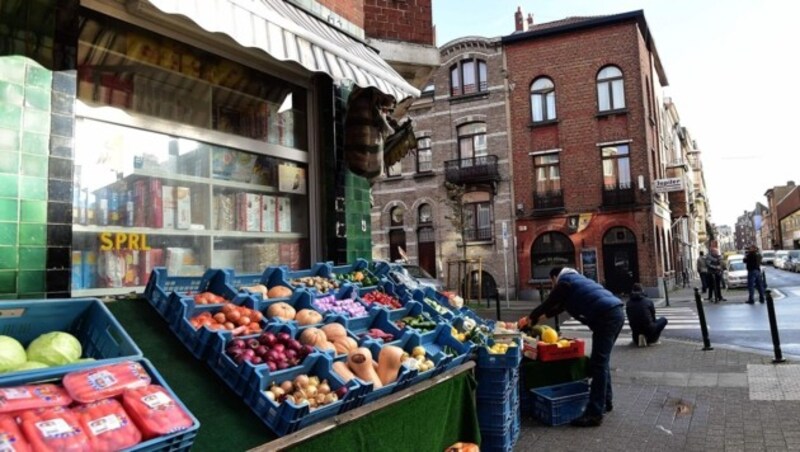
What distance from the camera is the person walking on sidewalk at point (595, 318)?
5590 millimetres

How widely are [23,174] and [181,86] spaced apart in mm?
1897

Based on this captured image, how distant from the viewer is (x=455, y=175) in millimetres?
26688

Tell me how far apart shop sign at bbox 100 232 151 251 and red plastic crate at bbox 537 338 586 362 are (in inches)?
157

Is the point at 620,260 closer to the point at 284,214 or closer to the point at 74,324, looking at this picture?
the point at 284,214

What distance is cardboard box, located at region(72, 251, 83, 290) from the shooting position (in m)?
4.11

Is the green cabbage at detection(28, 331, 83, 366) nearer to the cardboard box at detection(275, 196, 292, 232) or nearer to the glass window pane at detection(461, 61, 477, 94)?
the cardboard box at detection(275, 196, 292, 232)

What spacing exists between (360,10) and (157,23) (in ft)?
12.5

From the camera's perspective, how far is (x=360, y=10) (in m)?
7.97

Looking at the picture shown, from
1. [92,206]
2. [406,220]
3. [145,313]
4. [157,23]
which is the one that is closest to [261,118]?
[157,23]

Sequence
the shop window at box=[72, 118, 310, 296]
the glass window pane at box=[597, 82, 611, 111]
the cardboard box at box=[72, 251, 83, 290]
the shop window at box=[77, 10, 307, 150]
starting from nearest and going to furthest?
the cardboard box at box=[72, 251, 83, 290]
the shop window at box=[72, 118, 310, 296]
the shop window at box=[77, 10, 307, 150]
the glass window pane at box=[597, 82, 611, 111]

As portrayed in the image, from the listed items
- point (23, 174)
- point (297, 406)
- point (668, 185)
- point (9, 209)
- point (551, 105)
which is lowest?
point (297, 406)

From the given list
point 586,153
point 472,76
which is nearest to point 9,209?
point 586,153

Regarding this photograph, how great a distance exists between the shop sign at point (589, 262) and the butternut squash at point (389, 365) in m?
22.6

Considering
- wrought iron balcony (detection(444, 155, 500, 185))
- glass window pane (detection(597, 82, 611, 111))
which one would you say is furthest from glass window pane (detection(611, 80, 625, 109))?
wrought iron balcony (detection(444, 155, 500, 185))
